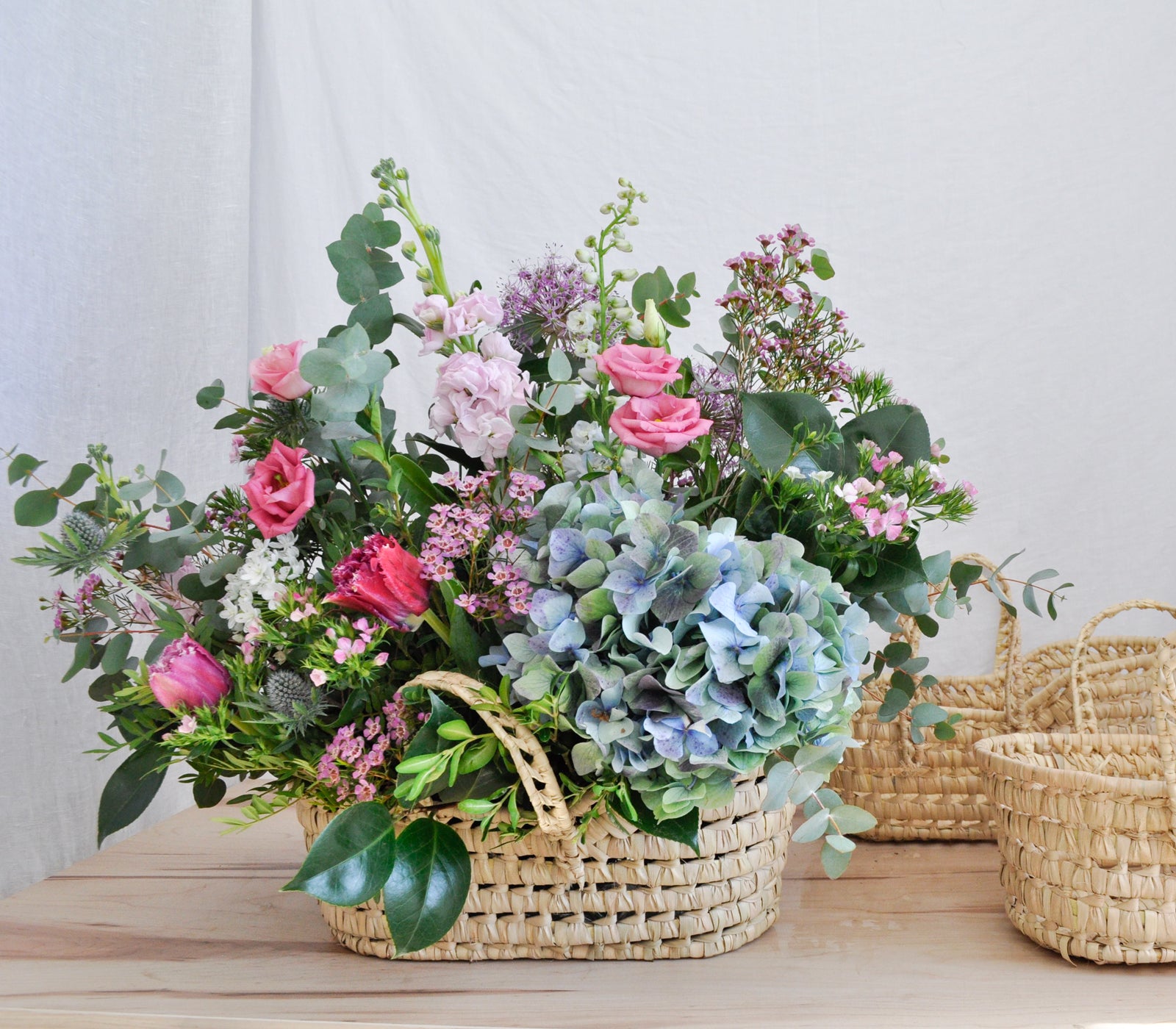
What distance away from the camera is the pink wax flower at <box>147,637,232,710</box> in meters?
0.58

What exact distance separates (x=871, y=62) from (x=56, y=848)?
1.21 m

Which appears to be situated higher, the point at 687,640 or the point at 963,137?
the point at 963,137

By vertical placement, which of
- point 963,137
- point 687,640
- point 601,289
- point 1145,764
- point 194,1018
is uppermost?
point 963,137

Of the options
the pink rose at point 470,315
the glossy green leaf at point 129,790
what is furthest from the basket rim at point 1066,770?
the glossy green leaf at point 129,790

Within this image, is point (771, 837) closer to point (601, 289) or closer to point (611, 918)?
point (611, 918)

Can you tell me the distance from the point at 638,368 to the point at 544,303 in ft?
0.47

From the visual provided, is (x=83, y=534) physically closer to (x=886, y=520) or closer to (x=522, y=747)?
(x=522, y=747)

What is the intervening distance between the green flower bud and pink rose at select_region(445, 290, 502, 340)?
104 mm

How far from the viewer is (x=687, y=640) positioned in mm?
547

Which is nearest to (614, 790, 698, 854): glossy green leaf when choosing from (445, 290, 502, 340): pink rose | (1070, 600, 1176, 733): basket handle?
(445, 290, 502, 340): pink rose

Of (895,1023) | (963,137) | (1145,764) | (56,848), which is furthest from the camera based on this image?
(963,137)

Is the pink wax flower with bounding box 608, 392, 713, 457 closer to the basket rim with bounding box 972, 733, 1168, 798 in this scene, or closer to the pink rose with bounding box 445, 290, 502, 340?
the pink rose with bounding box 445, 290, 502, 340

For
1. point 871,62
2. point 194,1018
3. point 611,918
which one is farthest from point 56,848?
point 871,62

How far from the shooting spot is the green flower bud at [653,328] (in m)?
0.66
